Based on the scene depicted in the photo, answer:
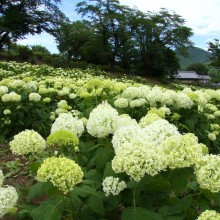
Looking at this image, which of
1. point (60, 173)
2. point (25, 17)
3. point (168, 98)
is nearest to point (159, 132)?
point (60, 173)

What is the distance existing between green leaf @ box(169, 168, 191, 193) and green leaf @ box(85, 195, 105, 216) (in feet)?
1.51

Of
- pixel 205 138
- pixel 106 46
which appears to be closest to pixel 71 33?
pixel 106 46

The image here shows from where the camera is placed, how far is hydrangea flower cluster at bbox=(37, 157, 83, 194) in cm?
197

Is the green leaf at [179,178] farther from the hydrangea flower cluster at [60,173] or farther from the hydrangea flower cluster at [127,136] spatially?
the hydrangea flower cluster at [60,173]

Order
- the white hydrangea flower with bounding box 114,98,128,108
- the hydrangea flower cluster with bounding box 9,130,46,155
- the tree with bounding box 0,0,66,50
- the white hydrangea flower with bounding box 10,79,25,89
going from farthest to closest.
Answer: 1. the tree with bounding box 0,0,66,50
2. the white hydrangea flower with bounding box 10,79,25,89
3. the white hydrangea flower with bounding box 114,98,128,108
4. the hydrangea flower cluster with bounding box 9,130,46,155

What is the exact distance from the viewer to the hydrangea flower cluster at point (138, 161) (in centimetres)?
201

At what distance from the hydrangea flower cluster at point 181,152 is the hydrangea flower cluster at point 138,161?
0.23ft

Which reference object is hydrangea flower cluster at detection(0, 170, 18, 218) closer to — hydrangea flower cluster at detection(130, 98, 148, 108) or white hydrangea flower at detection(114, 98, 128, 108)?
white hydrangea flower at detection(114, 98, 128, 108)

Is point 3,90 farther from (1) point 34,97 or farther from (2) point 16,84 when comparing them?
(1) point 34,97

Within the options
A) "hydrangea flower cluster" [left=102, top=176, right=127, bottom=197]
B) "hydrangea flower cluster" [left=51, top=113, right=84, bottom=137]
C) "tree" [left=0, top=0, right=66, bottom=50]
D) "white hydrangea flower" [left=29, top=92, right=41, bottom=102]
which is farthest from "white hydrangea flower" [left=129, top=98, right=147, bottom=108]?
"tree" [left=0, top=0, right=66, bottom=50]

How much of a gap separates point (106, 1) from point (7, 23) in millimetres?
11941

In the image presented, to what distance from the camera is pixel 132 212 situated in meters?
2.16

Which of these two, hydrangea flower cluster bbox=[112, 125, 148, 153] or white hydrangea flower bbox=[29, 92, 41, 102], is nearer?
hydrangea flower cluster bbox=[112, 125, 148, 153]

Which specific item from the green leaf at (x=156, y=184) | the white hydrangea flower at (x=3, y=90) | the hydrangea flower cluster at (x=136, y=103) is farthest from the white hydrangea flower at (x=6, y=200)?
the white hydrangea flower at (x=3, y=90)
